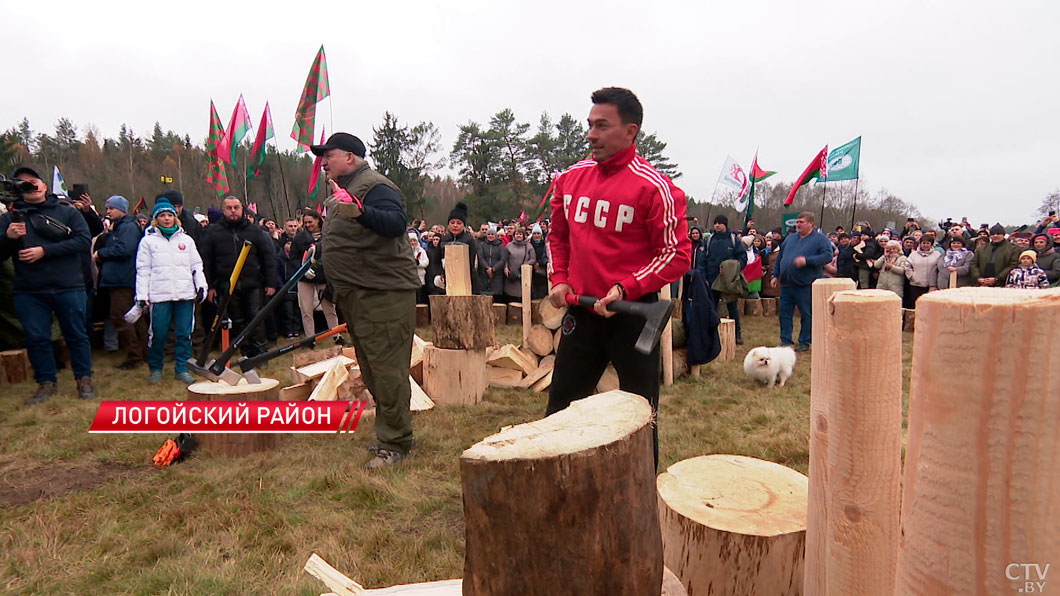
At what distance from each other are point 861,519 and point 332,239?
2.93m

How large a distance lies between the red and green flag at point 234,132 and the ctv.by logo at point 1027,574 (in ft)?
42.6

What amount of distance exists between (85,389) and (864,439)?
6.35 m

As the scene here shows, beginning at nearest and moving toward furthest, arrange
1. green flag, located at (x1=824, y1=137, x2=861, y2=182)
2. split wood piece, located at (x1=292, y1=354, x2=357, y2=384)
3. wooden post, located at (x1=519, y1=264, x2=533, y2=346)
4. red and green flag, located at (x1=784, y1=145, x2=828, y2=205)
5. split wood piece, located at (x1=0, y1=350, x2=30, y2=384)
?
1. split wood piece, located at (x1=292, y1=354, x2=357, y2=384)
2. split wood piece, located at (x1=0, y1=350, x2=30, y2=384)
3. wooden post, located at (x1=519, y1=264, x2=533, y2=346)
4. red and green flag, located at (x1=784, y1=145, x2=828, y2=205)
5. green flag, located at (x1=824, y1=137, x2=861, y2=182)

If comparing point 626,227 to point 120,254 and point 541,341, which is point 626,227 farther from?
point 120,254

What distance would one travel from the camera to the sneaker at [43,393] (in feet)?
16.7

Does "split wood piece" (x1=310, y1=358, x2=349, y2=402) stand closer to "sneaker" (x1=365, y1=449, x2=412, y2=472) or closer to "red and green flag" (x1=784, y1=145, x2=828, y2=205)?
"sneaker" (x1=365, y1=449, x2=412, y2=472)

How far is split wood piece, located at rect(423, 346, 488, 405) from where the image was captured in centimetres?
499

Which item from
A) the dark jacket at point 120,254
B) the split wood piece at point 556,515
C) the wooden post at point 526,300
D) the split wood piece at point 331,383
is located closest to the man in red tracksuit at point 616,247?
the split wood piece at point 556,515

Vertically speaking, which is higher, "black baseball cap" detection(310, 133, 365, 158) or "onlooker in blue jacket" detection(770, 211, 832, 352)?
"black baseball cap" detection(310, 133, 365, 158)

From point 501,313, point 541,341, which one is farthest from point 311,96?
point 541,341

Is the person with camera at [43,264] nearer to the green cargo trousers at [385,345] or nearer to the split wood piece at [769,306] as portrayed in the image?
the green cargo trousers at [385,345]

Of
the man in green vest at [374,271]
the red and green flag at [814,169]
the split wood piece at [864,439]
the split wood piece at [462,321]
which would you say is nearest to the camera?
the split wood piece at [864,439]

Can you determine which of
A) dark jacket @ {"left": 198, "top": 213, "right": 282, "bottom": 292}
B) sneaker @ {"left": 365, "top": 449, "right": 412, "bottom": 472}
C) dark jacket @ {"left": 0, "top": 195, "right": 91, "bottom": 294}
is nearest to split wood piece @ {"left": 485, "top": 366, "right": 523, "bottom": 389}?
sneaker @ {"left": 365, "top": 449, "right": 412, "bottom": 472}

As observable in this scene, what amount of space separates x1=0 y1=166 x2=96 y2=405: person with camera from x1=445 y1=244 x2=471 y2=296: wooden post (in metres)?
3.31
